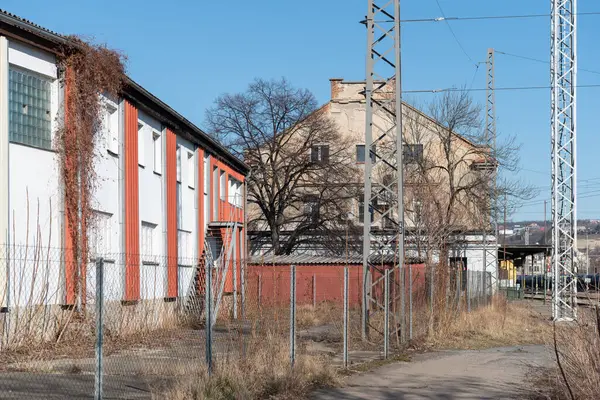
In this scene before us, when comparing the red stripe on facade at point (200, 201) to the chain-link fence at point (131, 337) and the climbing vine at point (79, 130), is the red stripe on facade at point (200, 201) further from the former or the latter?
the chain-link fence at point (131, 337)

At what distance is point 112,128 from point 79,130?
280 centimetres

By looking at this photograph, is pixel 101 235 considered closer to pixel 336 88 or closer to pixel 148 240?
pixel 148 240

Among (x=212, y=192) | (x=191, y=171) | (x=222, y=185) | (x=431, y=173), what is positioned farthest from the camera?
(x=431, y=173)

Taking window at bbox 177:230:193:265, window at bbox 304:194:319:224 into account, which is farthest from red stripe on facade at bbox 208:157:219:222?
window at bbox 304:194:319:224

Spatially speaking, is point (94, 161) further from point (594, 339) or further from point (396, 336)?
point (594, 339)

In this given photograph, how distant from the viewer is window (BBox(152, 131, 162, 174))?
27109 millimetres

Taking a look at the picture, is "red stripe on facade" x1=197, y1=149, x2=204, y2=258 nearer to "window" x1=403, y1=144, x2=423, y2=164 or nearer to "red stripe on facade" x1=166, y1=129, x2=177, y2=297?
"red stripe on facade" x1=166, y1=129, x2=177, y2=297

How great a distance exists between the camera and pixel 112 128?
23.2 metres

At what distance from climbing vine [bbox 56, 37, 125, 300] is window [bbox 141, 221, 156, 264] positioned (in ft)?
15.2

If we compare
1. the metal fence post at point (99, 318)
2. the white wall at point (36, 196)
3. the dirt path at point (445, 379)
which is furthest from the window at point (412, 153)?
the metal fence post at point (99, 318)

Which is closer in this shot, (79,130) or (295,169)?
(79,130)

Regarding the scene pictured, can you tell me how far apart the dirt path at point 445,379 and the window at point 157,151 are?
11561 millimetres

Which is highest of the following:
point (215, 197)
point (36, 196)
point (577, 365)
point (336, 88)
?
point (336, 88)

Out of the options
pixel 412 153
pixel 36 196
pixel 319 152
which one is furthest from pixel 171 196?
pixel 319 152
